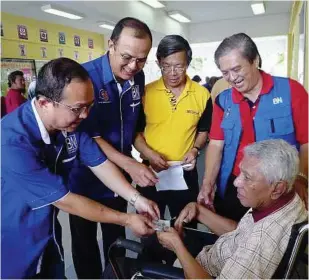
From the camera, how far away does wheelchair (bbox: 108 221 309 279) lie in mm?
1013

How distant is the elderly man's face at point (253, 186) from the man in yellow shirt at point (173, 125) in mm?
631

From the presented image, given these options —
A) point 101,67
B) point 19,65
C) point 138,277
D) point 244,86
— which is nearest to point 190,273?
point 138,277

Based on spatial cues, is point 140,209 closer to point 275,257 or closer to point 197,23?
point 275,257

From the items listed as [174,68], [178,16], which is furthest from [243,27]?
[174,68]

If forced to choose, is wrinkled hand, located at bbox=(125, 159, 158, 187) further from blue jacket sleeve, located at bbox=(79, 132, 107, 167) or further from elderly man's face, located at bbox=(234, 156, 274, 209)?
elderly man's face, located at bbox=(234, 156, 274, 209)

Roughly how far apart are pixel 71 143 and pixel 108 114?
35 centimetres

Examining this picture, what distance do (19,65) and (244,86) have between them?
5913 mm

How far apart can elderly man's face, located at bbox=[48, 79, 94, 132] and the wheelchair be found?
537 millimetres

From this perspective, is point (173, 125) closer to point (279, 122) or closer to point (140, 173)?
point (140, 173)

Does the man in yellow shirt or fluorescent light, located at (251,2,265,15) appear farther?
fluorescent light, located at (251,2,265,15)

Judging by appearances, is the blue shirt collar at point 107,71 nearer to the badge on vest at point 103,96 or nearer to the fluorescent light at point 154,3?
the badge on vest at point 103,96

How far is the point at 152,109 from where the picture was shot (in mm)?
1860

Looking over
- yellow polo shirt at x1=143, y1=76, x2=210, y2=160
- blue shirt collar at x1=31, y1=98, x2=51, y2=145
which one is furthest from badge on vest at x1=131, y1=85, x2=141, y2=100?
blue shirt collar at x1=31, y1=98, x2=51, y2=145

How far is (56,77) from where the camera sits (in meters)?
1.11
